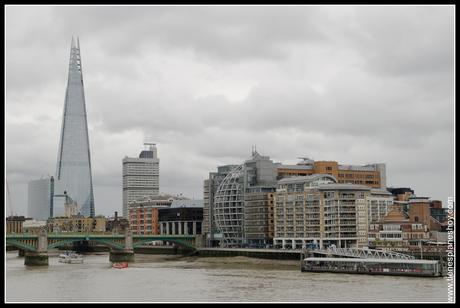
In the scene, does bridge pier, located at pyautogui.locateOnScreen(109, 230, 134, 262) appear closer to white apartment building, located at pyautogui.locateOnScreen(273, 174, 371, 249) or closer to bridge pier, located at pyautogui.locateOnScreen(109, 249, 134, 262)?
bridge pier, located at pyautogui.locateOnScreen(109, 249, 134, 262)

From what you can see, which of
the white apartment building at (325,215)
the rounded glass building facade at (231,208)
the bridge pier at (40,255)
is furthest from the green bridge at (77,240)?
the white apartment building at (325,215)

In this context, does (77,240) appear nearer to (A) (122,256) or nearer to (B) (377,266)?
(A) (122,256)

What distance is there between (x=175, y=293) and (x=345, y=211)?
6612cm

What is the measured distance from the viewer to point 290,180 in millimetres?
137500

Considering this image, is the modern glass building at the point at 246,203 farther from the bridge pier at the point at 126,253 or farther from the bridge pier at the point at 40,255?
the bridge pier at the point at 40,255

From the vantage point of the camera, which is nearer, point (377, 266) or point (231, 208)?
point (377, 266)

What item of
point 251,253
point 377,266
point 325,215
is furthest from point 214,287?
point 325,215

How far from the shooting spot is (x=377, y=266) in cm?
8562

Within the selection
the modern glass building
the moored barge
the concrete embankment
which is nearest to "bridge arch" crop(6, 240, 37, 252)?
the concrete embankment

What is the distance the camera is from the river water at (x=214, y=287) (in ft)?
203

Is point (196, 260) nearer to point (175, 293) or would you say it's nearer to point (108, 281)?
point (108, 281)

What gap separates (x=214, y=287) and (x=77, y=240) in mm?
60277
